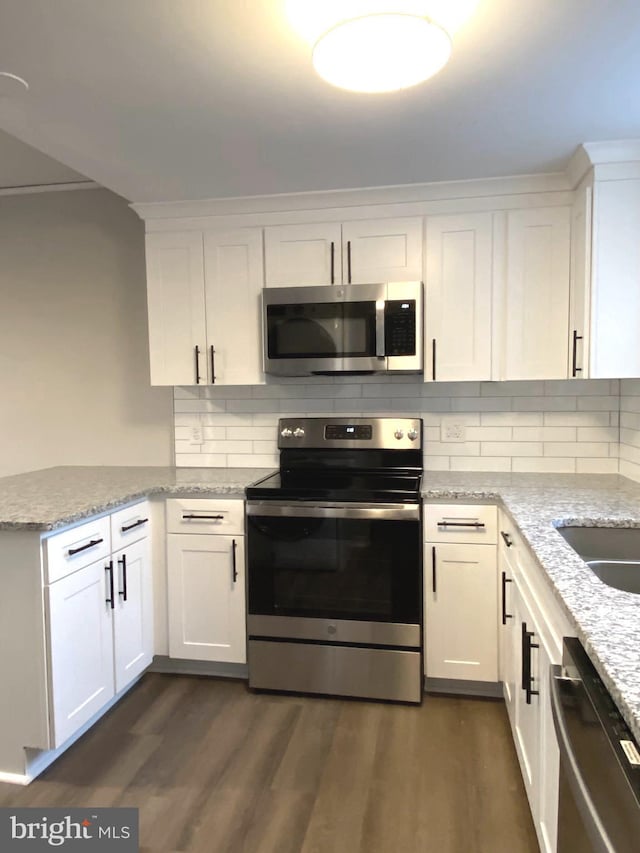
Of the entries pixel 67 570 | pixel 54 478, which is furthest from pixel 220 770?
pixel 54 478

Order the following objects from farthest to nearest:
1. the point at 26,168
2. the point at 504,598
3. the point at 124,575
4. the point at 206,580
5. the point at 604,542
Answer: the point at 26,168
the point at 206,580
the point at 124,575
the point at 504,598
the point at 604,542

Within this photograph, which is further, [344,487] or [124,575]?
[344,487]

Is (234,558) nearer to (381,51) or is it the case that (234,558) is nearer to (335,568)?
(335,568)

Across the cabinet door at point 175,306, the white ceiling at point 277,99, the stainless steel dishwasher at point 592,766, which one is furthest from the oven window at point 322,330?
the stainless steel dishwasher at point 592,766

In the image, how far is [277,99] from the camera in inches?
71.8

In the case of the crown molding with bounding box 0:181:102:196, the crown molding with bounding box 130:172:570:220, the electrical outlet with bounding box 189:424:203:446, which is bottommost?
the electrical outlet with bounding box 189:424:203:446

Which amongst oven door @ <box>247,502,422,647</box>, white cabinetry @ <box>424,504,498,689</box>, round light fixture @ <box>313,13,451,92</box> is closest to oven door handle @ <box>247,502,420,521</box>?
oven door @ <box>247,502,422,647</box>

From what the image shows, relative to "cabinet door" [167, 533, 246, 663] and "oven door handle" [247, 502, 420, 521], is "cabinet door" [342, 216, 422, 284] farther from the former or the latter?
"cabinet door" [167, 533, 246, 663]

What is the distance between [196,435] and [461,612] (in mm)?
1640

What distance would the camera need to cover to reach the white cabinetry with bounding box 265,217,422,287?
8.75 feet

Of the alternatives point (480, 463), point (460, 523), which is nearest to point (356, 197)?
point (480, 463)

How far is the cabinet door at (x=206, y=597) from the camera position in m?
2.58

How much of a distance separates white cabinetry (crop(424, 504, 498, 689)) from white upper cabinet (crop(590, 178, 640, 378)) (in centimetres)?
78

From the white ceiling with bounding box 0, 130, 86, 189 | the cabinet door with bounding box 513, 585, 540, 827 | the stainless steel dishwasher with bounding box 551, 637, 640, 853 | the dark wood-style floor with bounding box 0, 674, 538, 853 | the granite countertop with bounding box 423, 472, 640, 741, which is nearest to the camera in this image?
the stainless steel dishwasher with bounding box 551, 637, 640, 853
